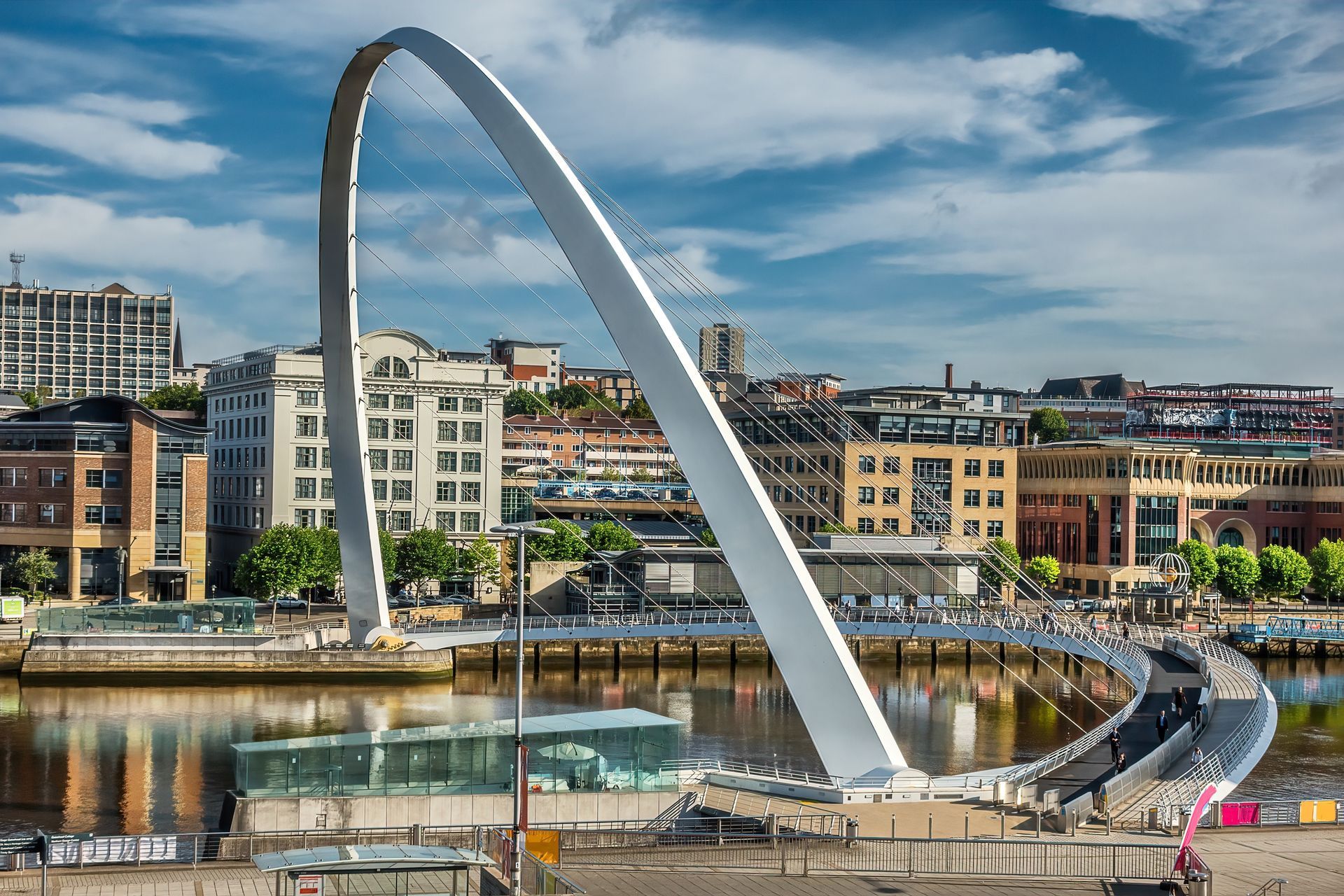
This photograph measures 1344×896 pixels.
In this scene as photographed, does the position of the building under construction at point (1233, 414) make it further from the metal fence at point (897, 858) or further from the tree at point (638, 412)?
the metal fence at point (897, 858)

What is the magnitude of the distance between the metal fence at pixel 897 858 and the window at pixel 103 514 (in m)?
42.7

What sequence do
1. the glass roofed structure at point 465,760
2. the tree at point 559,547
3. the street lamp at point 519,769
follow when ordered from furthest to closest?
the tree at point 559,547 < the glass roofed structure at point 465,760 < the street lamp at point 519,769

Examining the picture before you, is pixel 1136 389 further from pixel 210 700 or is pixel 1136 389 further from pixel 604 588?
pixel 210 700

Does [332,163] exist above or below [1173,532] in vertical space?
above

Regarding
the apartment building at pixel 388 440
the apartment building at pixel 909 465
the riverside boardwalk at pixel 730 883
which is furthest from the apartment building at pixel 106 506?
the riverside boardwalk at pixel 730 883

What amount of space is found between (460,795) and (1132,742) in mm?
14289

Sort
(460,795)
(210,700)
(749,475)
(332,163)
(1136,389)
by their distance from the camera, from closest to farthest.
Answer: (749,475) < (460,795) < (332,163) < (210,700) < (1136,389)

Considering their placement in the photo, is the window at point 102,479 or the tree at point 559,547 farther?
the tree at point 559,547

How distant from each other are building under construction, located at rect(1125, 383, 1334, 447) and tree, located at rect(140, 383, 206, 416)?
6441 cm

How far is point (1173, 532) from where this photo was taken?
264 ft

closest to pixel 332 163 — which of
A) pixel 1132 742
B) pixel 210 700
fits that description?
pixel 210 700

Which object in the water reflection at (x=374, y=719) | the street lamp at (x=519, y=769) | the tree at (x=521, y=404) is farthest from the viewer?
the tree at (x=521, y=404)

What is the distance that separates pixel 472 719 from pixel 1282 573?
49.5m

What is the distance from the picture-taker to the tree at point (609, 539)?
66.6m
